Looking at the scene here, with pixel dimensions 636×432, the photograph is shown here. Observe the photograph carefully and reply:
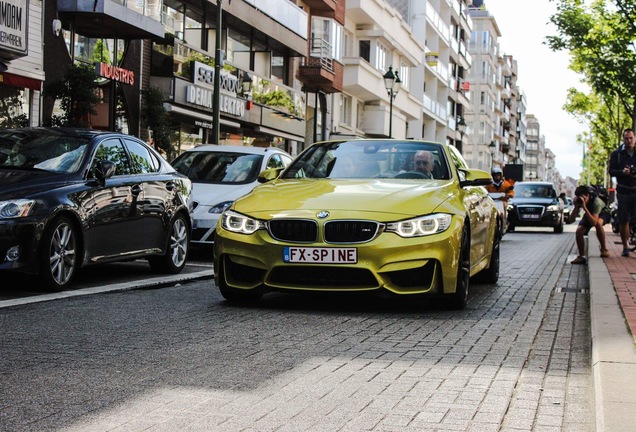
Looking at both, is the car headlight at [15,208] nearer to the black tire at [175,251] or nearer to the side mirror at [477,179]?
the black tire at [175,251]

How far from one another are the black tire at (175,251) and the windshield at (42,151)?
1856 millimetres

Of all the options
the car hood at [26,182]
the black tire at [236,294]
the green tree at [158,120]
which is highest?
the green tree at [158,120]

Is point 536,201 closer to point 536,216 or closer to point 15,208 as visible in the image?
point 536,216

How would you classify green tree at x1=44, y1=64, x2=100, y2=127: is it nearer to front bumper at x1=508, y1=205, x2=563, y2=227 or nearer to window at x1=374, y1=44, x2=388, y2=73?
front bumper at x1=508, y1=205, x2=563, y2=227

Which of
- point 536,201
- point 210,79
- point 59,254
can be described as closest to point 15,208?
point 59,254

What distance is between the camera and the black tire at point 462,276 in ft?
27.8

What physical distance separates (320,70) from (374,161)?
3336 centimetres

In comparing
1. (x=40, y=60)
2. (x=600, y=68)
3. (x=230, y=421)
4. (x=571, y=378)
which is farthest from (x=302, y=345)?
(x=600, y=68)

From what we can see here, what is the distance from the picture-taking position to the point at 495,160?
422ft

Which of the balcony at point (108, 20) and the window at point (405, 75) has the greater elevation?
the window at point (405, 75)

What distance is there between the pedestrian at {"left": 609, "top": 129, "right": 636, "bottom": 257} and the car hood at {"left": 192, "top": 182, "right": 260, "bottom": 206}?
5.64 meters

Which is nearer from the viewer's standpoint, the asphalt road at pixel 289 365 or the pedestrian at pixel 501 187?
the asphalt road at pixel 289 365

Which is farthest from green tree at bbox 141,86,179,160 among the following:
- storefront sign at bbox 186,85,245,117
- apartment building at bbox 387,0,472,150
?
apartment building at bbox 387,0,472,150

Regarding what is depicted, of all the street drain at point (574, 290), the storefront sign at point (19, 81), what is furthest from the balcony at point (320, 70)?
the street drain at point (574, 290)
